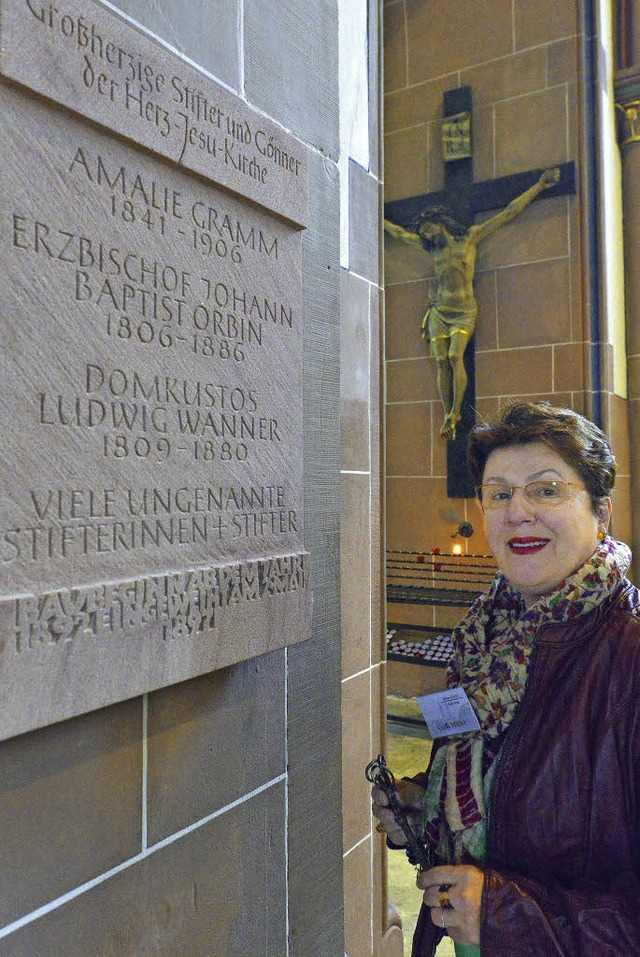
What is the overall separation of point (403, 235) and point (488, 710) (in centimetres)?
436

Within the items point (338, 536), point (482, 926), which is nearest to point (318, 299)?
point (338, 536)

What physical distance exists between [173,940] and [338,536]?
81 cm

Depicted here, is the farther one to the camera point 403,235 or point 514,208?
point 403,235

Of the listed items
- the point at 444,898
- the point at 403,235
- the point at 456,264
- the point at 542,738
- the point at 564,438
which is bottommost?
the point at 444,898

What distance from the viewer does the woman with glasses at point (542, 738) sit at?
1.12 meters

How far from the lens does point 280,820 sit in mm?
1362

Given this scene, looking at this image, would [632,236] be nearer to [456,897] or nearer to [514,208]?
[514,208]

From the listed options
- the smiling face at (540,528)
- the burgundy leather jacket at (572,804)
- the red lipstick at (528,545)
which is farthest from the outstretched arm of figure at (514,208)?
the burgundy leather jacket at (572,804)

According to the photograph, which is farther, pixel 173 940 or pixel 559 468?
pixel 559 468

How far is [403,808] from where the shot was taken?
4.61 ft

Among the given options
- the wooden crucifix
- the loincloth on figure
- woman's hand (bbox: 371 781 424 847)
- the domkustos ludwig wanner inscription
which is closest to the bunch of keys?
woman's hand (bbox: 371 781 424 847)

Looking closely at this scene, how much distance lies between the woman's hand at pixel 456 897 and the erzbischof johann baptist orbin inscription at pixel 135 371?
1.61 ft

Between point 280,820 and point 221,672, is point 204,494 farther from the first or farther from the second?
point 280,820

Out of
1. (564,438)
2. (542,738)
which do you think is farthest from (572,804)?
(564,438)
